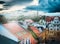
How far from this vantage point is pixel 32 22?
339 cm

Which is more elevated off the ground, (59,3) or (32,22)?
(59,3)

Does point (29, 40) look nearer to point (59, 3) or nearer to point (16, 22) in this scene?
point (16, 22)

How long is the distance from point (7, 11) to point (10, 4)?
0.31ft

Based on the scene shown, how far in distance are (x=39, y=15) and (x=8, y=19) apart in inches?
15.5

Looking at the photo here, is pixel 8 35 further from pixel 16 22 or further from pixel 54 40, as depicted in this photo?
pixel 54 40

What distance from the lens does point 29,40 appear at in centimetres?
339

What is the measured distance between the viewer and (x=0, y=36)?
3.38 meters

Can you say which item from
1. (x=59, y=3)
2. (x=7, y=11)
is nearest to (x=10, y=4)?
(x=7, y=11)

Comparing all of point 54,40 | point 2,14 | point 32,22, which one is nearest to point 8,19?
point 2,14

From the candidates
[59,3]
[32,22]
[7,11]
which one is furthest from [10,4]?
[59,3]

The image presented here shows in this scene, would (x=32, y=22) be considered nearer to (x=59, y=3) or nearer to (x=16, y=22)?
(x=16, y=22)

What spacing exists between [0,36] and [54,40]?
687 mm

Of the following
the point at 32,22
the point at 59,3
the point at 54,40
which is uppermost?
the point at 59,3

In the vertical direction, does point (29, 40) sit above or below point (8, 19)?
below
